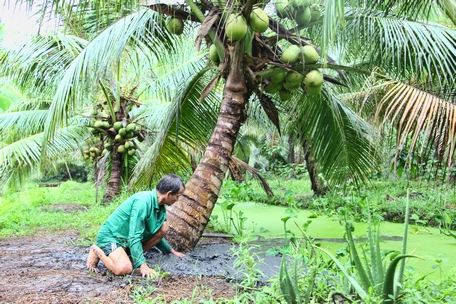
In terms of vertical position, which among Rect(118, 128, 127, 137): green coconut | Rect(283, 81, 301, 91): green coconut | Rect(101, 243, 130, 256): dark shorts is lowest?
Rect(101, 243, 130, 256): dark shorts

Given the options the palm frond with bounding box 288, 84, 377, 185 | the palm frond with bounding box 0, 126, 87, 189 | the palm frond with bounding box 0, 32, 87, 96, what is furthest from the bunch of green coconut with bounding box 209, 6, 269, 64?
the palm frond with bounding box 0, 126, 87, 189

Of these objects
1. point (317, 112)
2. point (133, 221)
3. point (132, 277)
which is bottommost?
point (132, 277)

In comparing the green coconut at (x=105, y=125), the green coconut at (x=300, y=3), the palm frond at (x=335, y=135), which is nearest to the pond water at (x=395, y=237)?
the palm frond at (x=335, y=135)

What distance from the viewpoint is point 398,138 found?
3234mm

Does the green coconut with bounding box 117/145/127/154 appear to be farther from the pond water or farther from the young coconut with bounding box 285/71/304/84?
the young coconut with bounding box 285/71/304/84

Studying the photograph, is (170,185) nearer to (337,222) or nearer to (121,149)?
(337,222)

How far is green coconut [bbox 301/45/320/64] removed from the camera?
14.0 feet

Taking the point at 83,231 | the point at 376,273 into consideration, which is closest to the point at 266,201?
the point at 83,231

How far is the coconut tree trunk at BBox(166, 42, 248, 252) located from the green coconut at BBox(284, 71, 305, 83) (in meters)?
0.45

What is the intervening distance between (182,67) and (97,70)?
3.41 m

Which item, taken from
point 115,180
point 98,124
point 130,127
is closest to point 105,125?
point 98,124

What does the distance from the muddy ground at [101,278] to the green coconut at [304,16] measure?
234cm

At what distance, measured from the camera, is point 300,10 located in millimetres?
4469

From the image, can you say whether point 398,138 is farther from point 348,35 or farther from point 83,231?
point 83,231
